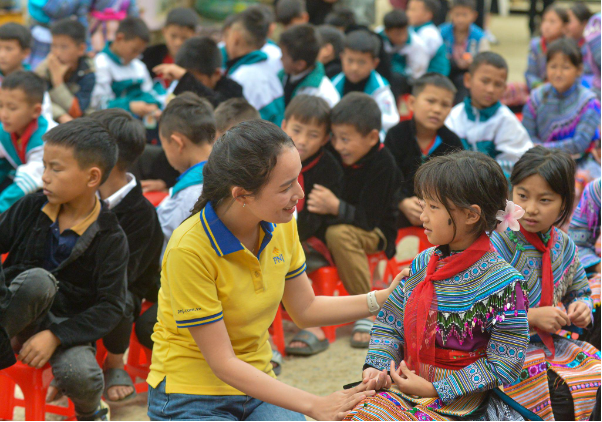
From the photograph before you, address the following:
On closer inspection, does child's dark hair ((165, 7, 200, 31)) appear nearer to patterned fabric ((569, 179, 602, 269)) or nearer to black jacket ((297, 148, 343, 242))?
black jacket ((297, 148, 343, 242))

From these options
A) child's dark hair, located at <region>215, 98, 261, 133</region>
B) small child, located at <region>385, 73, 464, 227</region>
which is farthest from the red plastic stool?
small child, located at <region>385, 73, 464, 227</region>

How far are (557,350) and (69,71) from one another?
4138 mm

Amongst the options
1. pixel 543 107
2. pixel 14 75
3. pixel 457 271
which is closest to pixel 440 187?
pixel 457 271

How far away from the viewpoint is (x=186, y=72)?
422 centimetres

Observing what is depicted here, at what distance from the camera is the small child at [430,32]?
639cm

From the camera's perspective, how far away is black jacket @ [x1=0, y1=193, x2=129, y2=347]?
245 centimetres

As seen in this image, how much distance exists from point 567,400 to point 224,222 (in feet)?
3.99

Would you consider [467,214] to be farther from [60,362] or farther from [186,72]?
[186,72]

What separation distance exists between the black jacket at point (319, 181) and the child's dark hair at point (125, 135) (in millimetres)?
925

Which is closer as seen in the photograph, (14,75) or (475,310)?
(475,310)

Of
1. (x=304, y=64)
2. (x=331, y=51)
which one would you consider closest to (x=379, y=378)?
(x=304, y=64)

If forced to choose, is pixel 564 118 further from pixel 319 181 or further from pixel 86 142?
pixel 86 142

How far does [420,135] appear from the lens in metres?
3.91

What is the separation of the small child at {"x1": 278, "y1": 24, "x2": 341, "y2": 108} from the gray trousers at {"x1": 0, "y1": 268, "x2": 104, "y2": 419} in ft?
8.37
